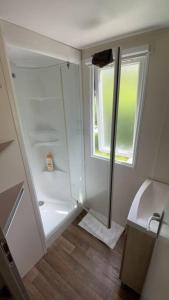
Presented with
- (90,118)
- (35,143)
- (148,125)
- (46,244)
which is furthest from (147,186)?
(35,143)

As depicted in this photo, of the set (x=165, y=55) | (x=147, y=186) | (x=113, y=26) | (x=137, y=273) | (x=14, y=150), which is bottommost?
(x=137, y=273)

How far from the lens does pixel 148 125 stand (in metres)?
1.29

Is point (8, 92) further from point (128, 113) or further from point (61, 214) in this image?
point (61, 214)

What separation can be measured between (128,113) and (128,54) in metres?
0.49

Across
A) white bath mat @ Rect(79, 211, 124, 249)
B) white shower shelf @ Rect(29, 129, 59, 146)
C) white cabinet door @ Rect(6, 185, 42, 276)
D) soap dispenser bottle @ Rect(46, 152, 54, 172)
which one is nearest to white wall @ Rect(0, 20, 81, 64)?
white shower shelf @ Rect(29, 129, 59, 146)

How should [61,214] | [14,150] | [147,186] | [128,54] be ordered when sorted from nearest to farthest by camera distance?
[14,150], [128,54], [147,186], [61,214]

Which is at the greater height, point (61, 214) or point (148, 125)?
point (148, 125)

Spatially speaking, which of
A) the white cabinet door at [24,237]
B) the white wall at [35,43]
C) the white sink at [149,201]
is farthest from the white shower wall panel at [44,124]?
the white sink at [149,201]

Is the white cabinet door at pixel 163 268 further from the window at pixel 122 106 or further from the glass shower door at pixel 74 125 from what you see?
the glass shower door at pixel 74 125

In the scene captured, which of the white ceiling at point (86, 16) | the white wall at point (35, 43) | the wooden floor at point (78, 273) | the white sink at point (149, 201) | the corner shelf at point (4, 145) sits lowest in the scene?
the wooden floor at point (78, 273)

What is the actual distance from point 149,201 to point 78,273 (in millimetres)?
1019

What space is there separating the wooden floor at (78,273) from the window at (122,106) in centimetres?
108

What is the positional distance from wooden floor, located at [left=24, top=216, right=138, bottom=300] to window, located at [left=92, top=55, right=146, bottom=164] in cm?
108

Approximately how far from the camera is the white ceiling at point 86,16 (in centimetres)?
72
